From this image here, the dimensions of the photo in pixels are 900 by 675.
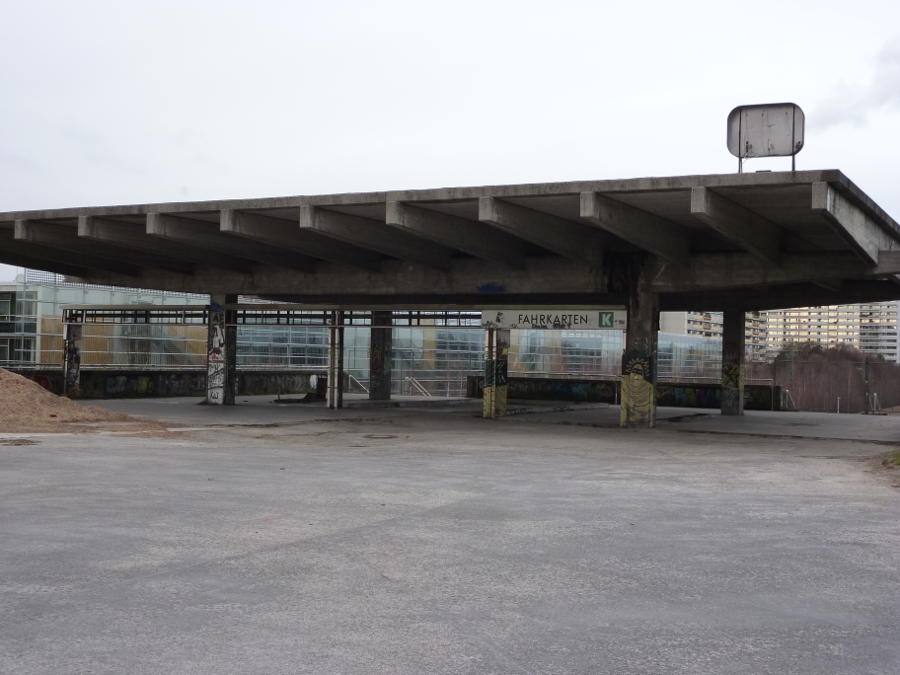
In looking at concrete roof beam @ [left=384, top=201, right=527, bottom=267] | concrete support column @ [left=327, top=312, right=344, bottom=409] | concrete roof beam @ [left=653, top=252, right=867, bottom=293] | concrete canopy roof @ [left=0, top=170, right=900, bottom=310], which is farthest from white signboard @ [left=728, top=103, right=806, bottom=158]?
concrete support column @ [left=327, top=312, right=344, bottom=409]

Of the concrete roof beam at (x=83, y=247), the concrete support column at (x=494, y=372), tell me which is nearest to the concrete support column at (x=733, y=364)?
the concrete support column at (x=494, y=372)

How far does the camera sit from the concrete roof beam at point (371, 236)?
23.8 m

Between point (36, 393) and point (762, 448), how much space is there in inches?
678

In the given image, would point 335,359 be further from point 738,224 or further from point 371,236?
point 738,224

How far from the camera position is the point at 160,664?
4.66m

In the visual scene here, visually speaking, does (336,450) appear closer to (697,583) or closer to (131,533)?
(131,533)

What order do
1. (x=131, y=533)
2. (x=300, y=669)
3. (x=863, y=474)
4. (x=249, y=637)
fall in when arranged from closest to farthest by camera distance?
Answer: (x=300, y=669)
(x=249, y=637)
(x=131, y=533)
(x=863, y=474)

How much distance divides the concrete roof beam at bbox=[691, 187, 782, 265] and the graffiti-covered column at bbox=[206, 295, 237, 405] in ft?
62.6

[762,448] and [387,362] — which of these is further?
[387,362]

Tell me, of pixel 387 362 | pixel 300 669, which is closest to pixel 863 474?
pixel 300 669

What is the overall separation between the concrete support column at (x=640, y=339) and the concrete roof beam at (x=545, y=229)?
4.08ft

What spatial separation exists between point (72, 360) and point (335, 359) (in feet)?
34.2

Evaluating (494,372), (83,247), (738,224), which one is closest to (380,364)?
(494,372)

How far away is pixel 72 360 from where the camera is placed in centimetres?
3509
